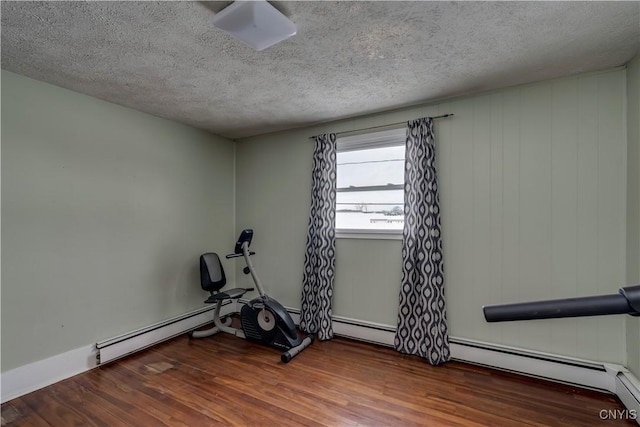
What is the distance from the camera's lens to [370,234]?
10.2 ft

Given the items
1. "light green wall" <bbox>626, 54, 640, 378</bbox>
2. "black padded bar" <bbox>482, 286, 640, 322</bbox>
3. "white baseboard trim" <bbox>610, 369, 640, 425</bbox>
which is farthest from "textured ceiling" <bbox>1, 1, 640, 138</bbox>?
"white baseboard trim" <bbox>610, 369, 640, 425</bbox>

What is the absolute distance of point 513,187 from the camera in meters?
2.46

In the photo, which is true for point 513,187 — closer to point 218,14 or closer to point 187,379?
point 218,14

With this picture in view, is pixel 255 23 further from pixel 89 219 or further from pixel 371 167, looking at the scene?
pixel 89 219

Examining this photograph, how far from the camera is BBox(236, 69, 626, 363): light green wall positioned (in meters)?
2.16

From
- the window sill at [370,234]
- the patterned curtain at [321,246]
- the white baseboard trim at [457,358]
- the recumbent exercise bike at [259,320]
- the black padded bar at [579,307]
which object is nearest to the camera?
the black padded bar at [579,307]

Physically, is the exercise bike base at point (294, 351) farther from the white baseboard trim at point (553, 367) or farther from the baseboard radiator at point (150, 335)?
the baseboard radiator at point (150, 335)

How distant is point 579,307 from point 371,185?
2486 mm

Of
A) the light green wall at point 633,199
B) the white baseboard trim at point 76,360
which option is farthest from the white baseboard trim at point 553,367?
the white baseboard trim at point 76,360

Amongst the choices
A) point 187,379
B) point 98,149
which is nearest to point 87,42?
point 98,149

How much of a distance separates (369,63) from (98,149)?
2.51m

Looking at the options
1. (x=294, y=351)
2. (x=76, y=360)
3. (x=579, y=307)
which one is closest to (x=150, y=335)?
(x=76, y=360)

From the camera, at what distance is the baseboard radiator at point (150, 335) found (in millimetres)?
2635

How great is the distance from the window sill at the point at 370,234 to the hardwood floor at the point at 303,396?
3.73ft
